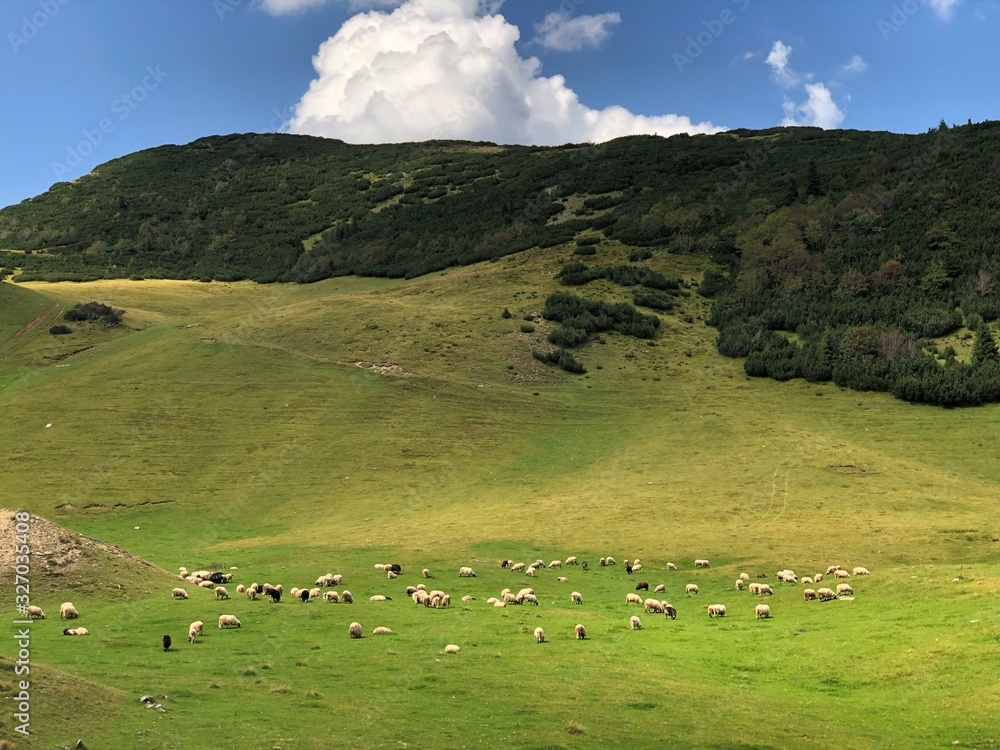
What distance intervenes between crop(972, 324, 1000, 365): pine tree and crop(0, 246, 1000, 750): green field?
24.5 feet

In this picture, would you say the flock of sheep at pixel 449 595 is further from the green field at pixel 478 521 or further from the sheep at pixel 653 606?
the green field at pixel 478 521

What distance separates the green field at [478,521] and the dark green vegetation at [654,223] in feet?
19.2

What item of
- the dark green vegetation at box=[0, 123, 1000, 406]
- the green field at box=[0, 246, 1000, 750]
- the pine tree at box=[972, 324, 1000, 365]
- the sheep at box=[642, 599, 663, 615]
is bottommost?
the sheep at box=[642, 599, 663, 615]

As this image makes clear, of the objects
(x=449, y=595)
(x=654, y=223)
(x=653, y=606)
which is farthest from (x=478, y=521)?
(x=654, y=223)

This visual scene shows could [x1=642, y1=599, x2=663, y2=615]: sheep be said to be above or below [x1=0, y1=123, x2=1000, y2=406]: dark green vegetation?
below

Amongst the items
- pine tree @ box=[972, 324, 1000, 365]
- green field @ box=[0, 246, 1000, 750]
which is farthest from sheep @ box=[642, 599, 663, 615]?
pine tree @ box=[972, 324, 1000, 365]

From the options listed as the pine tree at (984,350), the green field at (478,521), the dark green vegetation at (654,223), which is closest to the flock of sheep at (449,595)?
the green field at (478,521)

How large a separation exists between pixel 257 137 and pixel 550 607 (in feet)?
599

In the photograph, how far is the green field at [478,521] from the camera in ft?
54.1

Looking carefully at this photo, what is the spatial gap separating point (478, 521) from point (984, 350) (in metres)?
43.2

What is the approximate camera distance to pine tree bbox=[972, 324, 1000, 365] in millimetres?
Result: 63844

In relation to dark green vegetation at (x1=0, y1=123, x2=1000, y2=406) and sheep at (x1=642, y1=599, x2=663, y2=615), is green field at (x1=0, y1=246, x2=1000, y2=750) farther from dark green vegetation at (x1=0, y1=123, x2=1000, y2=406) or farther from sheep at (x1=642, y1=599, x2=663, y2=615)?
dark green vegetation at (x1=0, y1=123, x2=1000, y2=406)

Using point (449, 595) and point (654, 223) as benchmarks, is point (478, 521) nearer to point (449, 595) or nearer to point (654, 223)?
point (449, 595)

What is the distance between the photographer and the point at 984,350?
212ft
